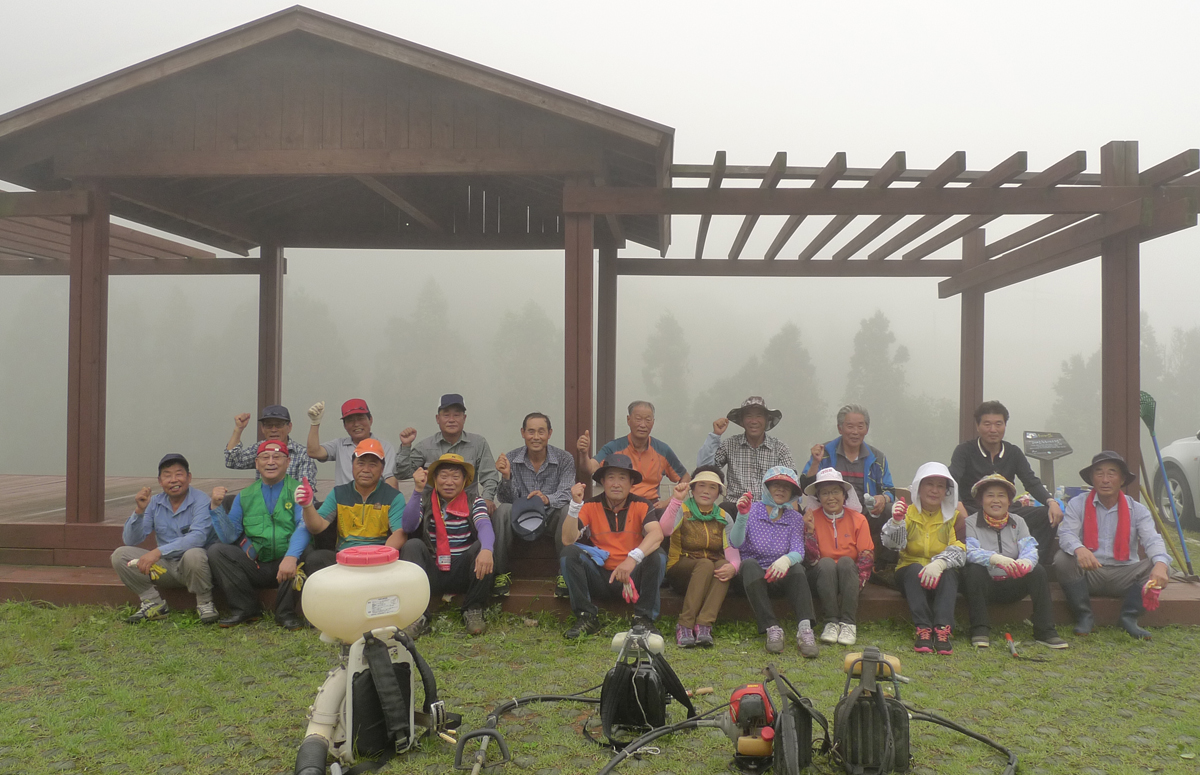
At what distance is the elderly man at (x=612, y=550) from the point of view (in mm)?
4980

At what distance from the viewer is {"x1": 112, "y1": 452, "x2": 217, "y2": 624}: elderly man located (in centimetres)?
515

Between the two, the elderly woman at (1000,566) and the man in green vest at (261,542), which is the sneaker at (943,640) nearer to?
the elderly woman at (1000,566)

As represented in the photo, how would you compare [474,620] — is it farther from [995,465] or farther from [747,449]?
[995,465]

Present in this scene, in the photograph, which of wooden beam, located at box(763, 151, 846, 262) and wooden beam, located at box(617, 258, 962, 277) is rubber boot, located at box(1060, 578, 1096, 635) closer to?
wooden beam, located at box(763, 151, 846, 262)

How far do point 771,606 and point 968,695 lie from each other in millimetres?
1308

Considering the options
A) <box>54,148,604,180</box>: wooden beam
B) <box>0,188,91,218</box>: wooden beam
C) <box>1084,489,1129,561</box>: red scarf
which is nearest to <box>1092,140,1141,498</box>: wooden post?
<box>1084,489,1129,561</box>: red scarf

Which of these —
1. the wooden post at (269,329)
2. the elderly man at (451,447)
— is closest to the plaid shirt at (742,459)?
the elderly man at (451,447)

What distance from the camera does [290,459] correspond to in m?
5.80

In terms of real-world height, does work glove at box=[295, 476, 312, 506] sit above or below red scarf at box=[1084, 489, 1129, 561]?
above

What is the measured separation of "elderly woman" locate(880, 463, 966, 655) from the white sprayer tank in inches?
128

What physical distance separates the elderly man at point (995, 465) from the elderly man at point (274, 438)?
4897mm

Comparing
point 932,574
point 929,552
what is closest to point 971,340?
point 929,552

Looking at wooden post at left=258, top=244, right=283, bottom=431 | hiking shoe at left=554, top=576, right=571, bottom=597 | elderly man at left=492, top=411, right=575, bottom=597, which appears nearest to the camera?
hiking shoe at left=554, top=576, right=571, bottom=597

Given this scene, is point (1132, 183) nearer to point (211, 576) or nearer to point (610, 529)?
point (610, 529)
